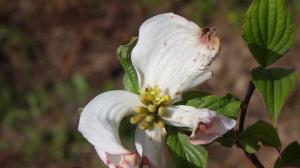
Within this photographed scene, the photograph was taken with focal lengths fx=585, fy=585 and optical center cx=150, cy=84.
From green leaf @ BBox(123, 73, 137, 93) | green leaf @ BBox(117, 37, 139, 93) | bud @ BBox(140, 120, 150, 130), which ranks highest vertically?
green leaf @ BBox(117, 37, 139, 93)

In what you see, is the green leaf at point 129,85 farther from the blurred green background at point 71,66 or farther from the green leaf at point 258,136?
the blurred green background at point 71,66

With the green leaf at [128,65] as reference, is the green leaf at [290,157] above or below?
below

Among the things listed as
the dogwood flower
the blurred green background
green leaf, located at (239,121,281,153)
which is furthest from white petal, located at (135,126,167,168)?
the blurred green background

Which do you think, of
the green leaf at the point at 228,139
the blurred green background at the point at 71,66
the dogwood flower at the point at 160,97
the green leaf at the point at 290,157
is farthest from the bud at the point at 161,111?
the blurred green background at the point at 71,66

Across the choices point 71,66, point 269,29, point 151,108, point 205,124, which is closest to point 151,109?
point 151,108

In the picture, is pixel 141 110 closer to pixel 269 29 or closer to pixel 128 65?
pixel 128 65

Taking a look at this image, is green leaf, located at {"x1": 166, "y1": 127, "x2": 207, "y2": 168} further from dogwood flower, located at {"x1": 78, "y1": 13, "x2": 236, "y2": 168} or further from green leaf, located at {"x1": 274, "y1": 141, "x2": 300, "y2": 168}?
green leaf, located at {"x1": 274, "y1": 141, "x2": 300, "y2": 168}

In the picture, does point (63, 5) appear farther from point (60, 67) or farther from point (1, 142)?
point (1, 142)

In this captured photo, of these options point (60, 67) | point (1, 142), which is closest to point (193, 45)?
point (1, 142)
